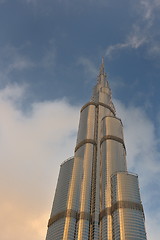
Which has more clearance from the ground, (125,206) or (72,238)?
(125,206)

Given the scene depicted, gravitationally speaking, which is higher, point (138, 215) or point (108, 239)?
point (138, 215)

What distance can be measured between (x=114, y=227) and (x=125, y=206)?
17655mm

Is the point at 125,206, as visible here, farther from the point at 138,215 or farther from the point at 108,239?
the point at 108,239

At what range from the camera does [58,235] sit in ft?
648

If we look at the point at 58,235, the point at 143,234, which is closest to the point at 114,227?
the point at 143,234

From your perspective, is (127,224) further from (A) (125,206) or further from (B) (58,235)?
(B) (58,235)

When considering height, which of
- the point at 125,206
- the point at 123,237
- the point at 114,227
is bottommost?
the point at 123,237

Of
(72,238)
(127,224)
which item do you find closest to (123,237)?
(127,224)

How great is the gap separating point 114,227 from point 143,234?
22.8m

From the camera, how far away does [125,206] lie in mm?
198750

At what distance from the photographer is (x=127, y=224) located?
188m

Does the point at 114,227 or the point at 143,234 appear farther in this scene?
the point at 114,227

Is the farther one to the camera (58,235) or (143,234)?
(58,235)

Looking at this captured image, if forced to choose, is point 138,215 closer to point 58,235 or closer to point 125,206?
point 125,206
